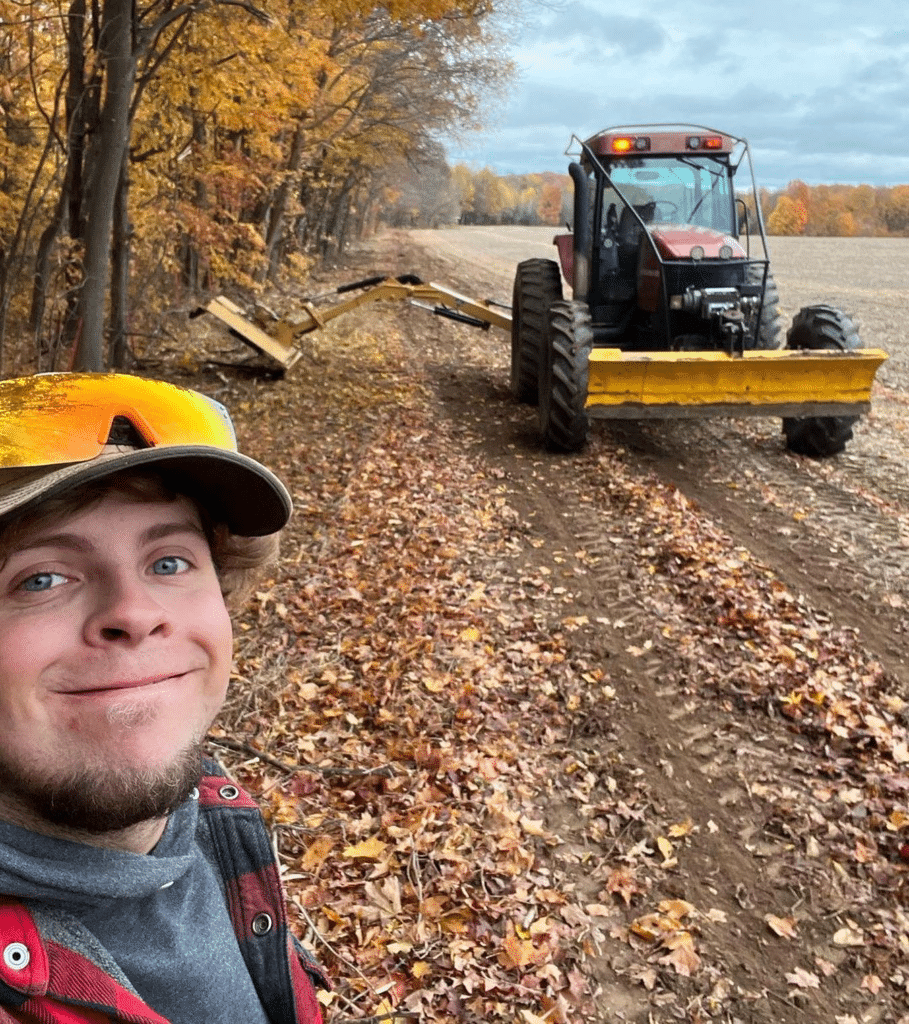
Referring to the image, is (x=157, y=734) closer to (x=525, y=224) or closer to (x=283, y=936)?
(x=283, y=936)

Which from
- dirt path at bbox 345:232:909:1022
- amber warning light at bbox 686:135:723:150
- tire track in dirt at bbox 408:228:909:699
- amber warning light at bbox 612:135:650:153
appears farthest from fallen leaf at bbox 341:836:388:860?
amber warning light at bbox 686:135:723:150

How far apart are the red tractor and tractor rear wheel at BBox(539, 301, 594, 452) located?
0.01m

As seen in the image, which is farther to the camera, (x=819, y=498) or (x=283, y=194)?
(x=283, y=194)

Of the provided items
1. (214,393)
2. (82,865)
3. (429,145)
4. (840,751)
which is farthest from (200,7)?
(429,145)

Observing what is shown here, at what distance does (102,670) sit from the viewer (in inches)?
50.6

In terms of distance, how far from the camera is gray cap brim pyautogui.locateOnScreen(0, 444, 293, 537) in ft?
4.25

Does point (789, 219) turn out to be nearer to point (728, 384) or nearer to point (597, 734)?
point (728, 384)

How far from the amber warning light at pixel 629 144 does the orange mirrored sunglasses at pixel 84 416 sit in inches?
330

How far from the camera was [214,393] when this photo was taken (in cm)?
1057

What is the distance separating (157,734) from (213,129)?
646 inches

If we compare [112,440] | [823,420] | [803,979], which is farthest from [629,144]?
[112,440]

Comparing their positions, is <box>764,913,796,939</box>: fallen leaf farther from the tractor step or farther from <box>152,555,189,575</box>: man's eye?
the tractor step

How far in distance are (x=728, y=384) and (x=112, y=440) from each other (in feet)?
22.5

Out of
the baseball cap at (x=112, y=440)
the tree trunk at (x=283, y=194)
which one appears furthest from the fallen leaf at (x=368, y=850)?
the tree trunk at (x=283, y=194)
